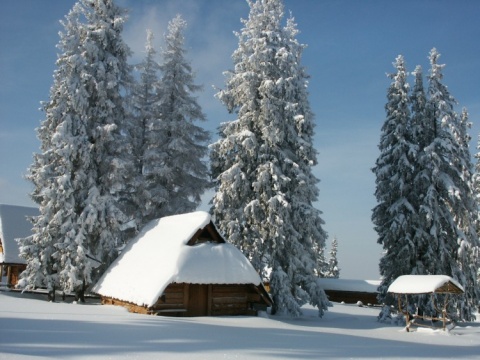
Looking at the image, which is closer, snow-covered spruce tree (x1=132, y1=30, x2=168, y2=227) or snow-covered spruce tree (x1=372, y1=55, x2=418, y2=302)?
snow-covered spruce tree (x1=372, y1=55, x2=418, y2=302)

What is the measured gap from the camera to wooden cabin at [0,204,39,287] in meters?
33.3

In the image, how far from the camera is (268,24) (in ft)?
92.7

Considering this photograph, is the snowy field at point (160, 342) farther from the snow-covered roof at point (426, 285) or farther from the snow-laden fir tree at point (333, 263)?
the snow-laden fir tree at point (333, 263)

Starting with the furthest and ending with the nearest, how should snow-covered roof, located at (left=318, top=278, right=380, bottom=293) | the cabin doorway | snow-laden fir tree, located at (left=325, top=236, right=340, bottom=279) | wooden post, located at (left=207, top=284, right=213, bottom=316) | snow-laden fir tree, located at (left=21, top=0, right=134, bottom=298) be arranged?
1. snow-laden fir tree, located at (left=325, top=236, right=340, bottom=279)
2. snow-covered roof, located at (left=318, top=278, right=380, bottom=293)
3. snow-laden fir tree, located at (left=21, top=0, right=134, bottom=298)
4. wooden post, located at (left=207, top=284, right=213, bottom=316)
5. the cabin doorway

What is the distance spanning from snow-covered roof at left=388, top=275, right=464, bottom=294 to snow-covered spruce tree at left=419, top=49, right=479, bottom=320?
3.83 m

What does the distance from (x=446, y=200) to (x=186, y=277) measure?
17709 millimetres

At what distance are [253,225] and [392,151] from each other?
33.8ft

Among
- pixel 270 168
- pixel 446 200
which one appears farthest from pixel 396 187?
pixel 270 168

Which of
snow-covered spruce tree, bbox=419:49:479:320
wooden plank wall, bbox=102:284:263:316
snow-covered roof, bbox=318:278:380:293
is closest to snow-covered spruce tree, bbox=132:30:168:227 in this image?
wooden plank wall, bbox=102:284:263:316

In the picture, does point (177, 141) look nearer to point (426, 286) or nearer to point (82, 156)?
point (82, 156)

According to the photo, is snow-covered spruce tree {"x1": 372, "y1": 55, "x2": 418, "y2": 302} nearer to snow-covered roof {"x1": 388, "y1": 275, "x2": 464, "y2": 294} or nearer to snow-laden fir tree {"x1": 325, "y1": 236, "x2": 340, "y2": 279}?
snow-covered roof {"x1": 388, "y1": 275, "x2": 464, "y2": 294}

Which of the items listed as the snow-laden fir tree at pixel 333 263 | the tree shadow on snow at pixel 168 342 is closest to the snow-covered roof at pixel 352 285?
the snow-laden fir tree at pixel 333 263

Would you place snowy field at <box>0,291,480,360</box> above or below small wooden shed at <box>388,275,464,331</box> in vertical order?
below

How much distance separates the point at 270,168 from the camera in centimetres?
2561
